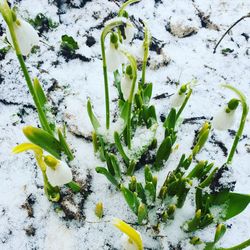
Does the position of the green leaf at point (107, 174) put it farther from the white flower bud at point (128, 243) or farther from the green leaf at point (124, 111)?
the white flower bud at point (128, 243)

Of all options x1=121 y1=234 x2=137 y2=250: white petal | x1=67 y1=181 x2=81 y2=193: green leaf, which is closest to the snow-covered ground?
x1=67 y1=181 x2=81 y2=193: green leaf

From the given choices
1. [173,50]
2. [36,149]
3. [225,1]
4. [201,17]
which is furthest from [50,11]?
[36,149]

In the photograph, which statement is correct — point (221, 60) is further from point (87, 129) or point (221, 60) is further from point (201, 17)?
point (87, 129)

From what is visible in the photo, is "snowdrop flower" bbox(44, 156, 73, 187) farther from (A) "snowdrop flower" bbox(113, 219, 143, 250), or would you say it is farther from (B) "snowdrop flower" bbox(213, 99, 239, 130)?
(B) "snowdrop flower" bbox(213, 99, 239, 130)

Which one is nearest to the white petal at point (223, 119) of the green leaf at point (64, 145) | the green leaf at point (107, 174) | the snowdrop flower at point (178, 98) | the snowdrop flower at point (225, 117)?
the snowdrop flower at point (225, 117)

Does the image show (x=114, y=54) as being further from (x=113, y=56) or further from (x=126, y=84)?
(x=126, y=84)

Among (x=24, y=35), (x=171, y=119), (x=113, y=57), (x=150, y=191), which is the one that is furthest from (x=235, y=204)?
(x=24, y=35)
